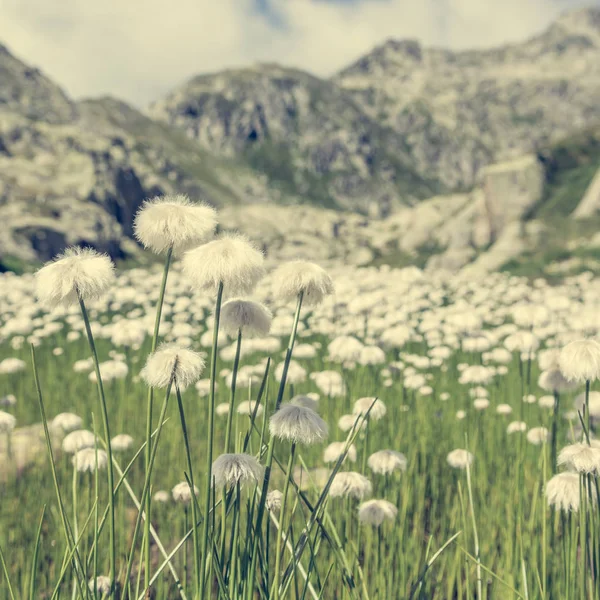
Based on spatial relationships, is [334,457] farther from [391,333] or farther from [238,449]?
[391,333]

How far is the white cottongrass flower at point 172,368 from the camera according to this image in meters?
2.02

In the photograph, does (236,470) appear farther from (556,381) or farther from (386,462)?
(556,381)

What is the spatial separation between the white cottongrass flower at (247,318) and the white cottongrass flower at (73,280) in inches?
18.2

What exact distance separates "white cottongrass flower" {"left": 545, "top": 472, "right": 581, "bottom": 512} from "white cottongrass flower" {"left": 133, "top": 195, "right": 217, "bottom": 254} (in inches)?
78.2

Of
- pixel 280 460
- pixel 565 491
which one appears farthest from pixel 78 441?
pixel 565 491

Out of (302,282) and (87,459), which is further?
(87,459)

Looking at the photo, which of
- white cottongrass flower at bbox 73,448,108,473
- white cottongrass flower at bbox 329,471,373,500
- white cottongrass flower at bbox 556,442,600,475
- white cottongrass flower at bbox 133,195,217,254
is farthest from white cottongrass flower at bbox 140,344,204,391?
white cottongrass flower at bbox 73,448,108,473

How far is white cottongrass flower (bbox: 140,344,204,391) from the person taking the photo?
2.02 meters

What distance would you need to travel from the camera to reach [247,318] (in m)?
2.38

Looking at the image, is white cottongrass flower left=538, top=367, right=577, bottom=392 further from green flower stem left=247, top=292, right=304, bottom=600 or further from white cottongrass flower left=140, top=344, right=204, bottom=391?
white cottongrass flower left=140, top=344, right=204, bottom=391

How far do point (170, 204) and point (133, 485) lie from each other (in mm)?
3878

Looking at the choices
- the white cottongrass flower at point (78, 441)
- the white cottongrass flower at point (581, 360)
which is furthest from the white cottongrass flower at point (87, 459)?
the white cottongrass flower at point (581, 360)

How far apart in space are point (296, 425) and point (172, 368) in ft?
1.53

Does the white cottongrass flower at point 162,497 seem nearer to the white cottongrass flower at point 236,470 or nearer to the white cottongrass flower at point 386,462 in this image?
the white cottongrass flower at point 386,462
